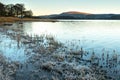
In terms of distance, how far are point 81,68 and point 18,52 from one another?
7629mm

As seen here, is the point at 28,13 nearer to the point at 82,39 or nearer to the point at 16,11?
the point at 16,11

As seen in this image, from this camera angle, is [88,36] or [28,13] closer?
[88,36]

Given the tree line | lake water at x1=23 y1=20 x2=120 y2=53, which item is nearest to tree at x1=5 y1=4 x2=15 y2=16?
the tree line

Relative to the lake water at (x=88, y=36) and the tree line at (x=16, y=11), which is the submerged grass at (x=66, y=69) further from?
the tree line at (x=16, y=11)

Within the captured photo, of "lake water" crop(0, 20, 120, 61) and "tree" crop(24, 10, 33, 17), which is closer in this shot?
"lake water" crop(0, 20, 120, 61)

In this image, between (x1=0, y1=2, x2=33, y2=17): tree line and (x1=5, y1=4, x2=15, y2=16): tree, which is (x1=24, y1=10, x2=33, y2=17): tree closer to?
(x1=0, y1=2, x2=33, y2=17): tree line

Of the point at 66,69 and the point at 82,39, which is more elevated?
the point at 66,69


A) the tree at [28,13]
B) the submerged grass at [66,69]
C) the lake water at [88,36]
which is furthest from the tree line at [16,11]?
the submerged grass at [66,69]

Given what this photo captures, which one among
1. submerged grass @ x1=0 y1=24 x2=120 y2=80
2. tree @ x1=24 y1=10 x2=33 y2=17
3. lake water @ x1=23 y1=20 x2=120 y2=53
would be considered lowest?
lake water @ x1=23 y1=20 x2=120 y2=53

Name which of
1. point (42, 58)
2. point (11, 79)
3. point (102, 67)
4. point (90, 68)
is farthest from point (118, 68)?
point (11, 79)

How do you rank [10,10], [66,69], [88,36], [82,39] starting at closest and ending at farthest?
[66,69], [82,39], [88,36], [10,10]

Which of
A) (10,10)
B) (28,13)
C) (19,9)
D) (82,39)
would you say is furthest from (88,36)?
(28,13)

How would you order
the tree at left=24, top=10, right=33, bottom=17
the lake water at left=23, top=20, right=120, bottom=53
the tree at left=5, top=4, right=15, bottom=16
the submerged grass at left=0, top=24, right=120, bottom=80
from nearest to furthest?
the submerged grass at left=0, top=24, right=120, bottom=80
the lake water at left=23, top=20, right=120, bottom=53
the tree at left=5, top=4, right=15, bottom=16
the tree at left=24, top=10, right=33, bottom=17

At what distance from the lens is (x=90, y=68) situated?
46.5 ft
